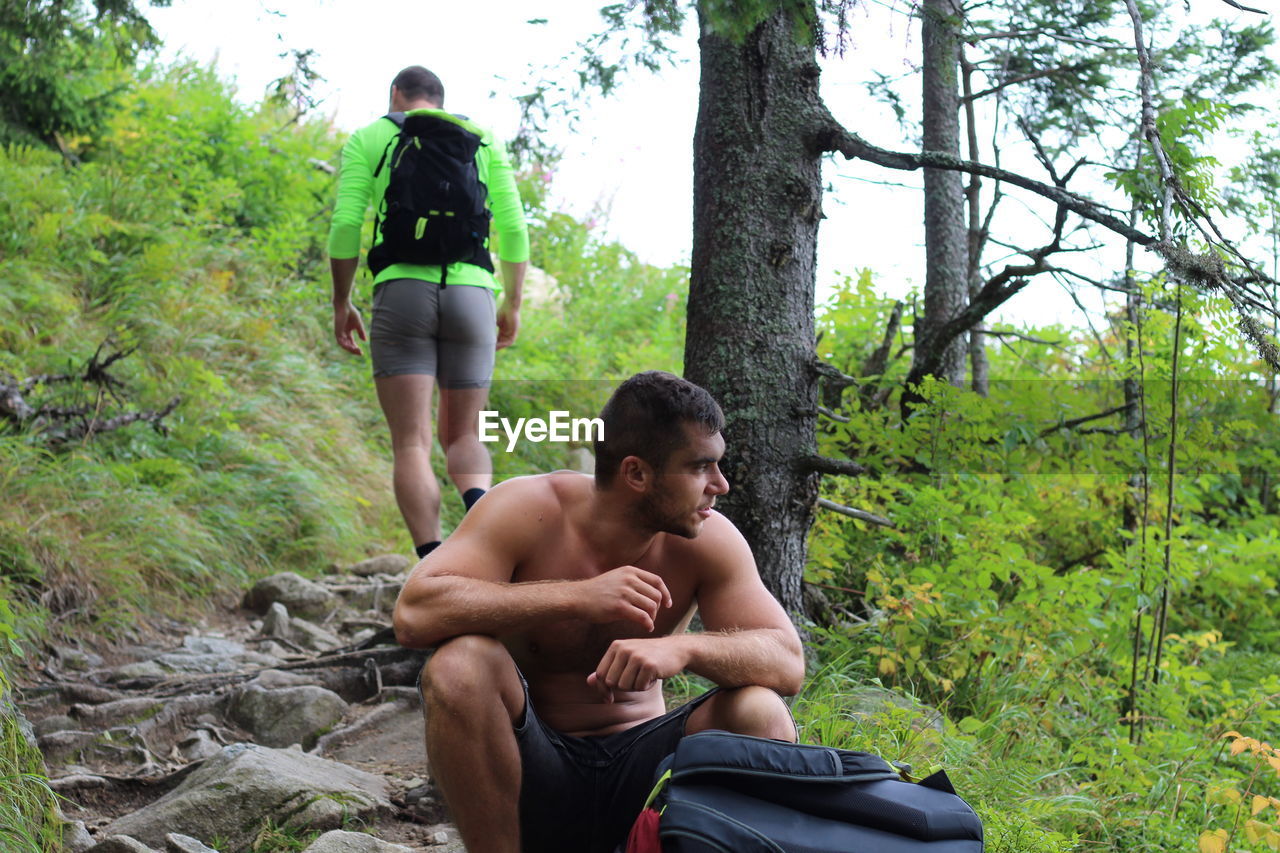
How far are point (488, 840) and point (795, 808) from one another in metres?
0.77

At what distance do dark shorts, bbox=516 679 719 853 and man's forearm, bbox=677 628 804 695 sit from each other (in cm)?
13

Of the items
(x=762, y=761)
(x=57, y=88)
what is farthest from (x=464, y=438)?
(x=57, y=88)

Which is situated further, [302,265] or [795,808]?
[302,265]

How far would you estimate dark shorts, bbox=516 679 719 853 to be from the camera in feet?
8.52

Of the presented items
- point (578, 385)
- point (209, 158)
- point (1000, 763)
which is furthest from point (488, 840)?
point (209, 158)

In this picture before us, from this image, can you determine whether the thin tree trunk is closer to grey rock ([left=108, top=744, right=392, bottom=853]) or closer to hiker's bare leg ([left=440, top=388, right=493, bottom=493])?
hiker's bare leg ([left=440, top=388, right=493, bottom=493])

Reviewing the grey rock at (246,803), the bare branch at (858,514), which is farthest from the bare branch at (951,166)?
the grey rock at (246,803)

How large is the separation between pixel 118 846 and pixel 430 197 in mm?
2680

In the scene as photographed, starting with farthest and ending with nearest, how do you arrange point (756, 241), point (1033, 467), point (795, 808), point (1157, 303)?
1. point (1157, 303)
2. point (1033, 467)
3. point (756, 241)
4. point (795, 808)

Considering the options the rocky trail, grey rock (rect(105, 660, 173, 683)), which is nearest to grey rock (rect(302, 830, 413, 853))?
the rocky trail

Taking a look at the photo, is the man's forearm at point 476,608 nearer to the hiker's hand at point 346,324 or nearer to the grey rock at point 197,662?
the grey rock at point 197,662

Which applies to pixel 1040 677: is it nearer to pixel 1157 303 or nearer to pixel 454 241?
pixel 1157 303

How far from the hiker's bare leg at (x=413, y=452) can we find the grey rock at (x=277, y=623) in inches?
48.6

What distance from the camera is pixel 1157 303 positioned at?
6.29 metres
